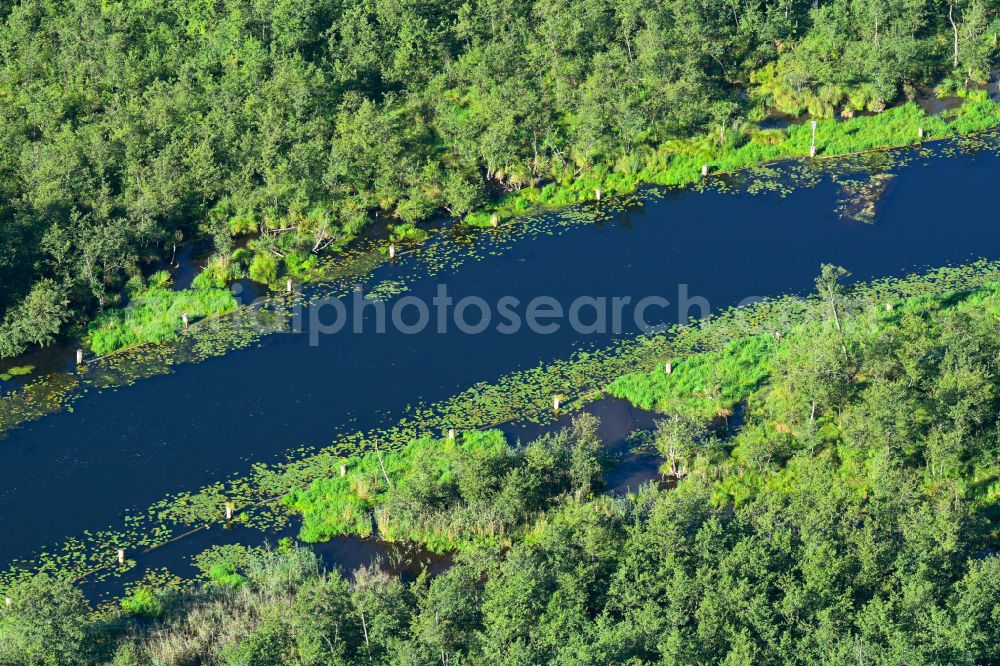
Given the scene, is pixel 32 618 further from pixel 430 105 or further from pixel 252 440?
pixel 430 105

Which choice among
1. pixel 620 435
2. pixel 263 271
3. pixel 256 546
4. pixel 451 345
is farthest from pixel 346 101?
pixel 256 546

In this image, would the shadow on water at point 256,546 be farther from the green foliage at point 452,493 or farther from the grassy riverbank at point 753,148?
the grassy riverbank at point 753,148

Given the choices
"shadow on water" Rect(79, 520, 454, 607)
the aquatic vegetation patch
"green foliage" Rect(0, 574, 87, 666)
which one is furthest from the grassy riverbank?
"green foliage" Rect(0, 574, 87, 666)

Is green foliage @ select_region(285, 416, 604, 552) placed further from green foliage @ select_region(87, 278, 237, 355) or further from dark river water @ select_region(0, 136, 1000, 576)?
green foliage @ select_region(87, 278, 237, 355)

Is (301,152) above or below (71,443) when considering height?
above

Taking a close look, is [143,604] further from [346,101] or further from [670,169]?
[670,169]

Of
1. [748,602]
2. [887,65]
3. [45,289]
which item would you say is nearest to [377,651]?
[748,602]
